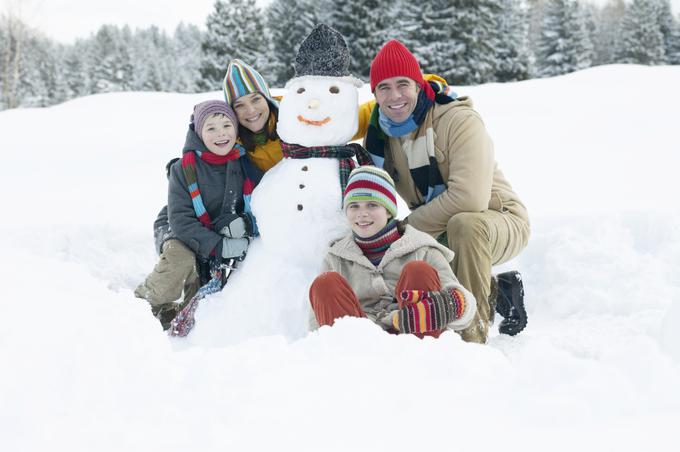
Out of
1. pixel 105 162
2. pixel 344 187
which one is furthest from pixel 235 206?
pixel 105 162

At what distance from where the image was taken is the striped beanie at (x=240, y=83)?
9.83 feet

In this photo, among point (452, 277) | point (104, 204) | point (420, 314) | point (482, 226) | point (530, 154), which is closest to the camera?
point (420, 314)

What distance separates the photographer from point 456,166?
8.62 ft

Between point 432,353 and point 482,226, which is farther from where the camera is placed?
point 482,226

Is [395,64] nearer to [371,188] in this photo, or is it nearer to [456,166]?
[456,166]

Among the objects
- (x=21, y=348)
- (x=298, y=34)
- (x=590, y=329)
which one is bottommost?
(x=590, y=329)

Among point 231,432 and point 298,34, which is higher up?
point 298,34

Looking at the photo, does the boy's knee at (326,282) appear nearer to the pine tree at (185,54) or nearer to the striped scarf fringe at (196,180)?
the striped scarf fringe at (196,180)

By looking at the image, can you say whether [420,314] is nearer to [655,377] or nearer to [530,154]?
[655,377]

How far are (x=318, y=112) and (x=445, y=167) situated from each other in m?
0.69

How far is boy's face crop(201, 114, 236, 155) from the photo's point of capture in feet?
9.20

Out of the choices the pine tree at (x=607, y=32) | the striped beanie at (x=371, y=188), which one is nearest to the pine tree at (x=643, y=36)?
the pine tree at (x=607, y=32)

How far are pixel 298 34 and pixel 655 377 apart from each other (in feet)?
72.4

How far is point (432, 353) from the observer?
1.31m
